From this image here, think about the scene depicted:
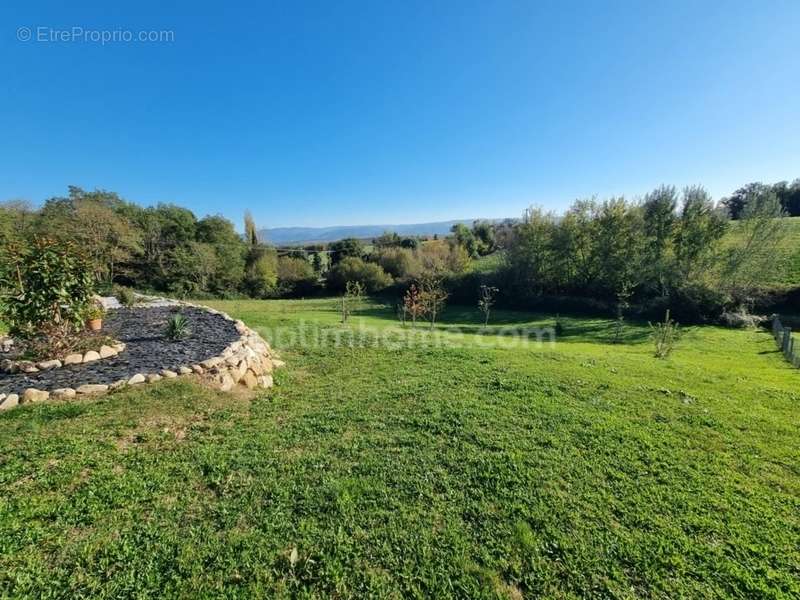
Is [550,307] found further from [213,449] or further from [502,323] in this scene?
[213,449]

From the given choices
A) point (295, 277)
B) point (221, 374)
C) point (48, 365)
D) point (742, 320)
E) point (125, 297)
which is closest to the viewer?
point (48, 365)

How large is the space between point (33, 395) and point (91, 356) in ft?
4.84

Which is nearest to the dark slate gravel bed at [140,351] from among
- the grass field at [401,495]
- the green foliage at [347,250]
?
the grass field at [401,495]

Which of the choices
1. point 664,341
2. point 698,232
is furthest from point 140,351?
point 698,232

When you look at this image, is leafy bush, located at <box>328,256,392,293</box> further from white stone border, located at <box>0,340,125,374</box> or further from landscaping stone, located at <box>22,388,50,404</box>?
landscaping stone, located at <box>22,388,50,404</box>

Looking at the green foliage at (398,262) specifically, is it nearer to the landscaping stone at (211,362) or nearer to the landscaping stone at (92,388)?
the landscaping stone at (211,362)

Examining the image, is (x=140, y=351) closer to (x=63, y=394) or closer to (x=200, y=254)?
(x=63, y=394)

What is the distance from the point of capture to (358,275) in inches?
1237

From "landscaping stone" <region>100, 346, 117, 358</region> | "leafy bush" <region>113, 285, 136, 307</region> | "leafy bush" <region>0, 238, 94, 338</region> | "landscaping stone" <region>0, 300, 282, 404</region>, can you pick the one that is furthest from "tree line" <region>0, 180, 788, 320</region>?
"landscaping stone" <region>100, 346, 117, 358</region>

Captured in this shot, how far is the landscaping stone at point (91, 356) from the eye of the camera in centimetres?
555

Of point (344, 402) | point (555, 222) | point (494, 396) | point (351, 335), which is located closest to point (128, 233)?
point (351, 335)

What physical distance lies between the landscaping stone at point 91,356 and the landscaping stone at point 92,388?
51.5 inches

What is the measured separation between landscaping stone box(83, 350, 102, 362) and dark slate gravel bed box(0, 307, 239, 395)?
0.57ft

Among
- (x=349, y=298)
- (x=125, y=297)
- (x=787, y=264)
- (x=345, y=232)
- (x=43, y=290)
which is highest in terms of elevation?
(x=345, y=232)
